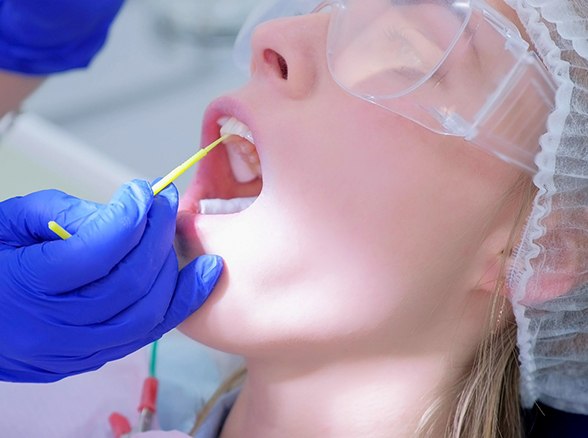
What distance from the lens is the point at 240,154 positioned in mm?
1367

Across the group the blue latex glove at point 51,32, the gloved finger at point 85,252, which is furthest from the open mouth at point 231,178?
the blue latex glove at point 51,32

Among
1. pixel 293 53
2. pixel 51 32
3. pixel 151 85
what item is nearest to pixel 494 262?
pixel 293 53

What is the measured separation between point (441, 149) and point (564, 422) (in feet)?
1.92

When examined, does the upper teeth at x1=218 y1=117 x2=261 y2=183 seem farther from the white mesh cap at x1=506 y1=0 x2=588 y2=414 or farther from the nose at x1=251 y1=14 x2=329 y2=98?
the white mesh cap at x1=506 y1=0 x2=588 y2=414

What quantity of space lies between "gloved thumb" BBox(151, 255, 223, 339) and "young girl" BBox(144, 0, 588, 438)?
22 mm

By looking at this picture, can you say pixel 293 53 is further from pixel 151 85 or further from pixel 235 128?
pixel 151 85

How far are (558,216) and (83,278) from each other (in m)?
0.58

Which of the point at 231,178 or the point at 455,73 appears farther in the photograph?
the point at 231,178

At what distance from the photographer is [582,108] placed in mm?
1112

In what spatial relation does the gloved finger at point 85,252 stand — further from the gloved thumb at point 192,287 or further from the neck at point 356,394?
the neck at point 356,394

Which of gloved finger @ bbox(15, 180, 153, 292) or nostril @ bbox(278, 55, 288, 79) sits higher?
nostril @ bbox(278, 55, 288, 79)

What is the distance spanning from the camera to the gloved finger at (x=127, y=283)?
1.09 m

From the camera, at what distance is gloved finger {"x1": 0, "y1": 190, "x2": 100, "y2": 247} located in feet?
3.64

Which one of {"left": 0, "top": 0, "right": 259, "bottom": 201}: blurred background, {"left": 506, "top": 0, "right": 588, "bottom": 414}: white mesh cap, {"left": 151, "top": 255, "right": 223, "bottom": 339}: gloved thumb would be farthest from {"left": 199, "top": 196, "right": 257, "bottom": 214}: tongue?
{"left": 0, "top": 0, "right": 259, "bottom": 201}: blurred background
